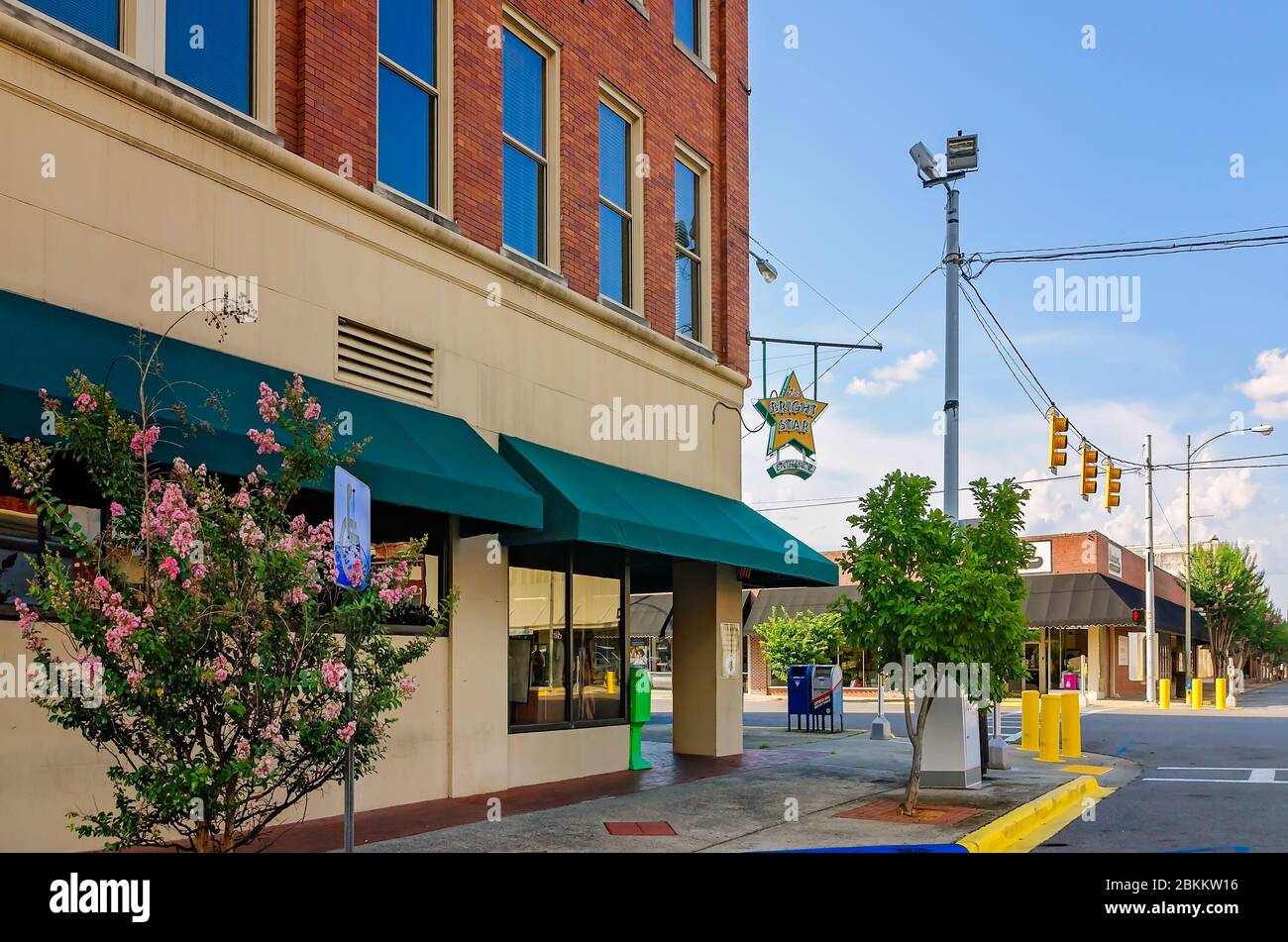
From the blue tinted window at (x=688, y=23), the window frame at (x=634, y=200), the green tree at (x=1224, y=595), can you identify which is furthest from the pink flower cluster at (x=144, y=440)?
the green tree at (x=1224, y=595)

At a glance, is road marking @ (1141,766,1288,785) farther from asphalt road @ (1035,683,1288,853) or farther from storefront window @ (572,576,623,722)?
storefront window @ (572,576,623,722)

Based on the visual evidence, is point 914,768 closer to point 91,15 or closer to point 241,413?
point 241,413

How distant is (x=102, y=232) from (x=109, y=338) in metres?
1.00

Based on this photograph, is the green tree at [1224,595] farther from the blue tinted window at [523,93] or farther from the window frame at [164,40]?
the window frame at [164,40]

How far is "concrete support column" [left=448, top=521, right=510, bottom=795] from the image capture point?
505 inches

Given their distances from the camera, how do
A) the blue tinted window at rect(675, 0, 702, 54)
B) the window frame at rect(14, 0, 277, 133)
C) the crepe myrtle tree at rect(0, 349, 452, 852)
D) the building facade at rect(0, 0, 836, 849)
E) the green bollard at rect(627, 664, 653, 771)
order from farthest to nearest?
1. the blue tinted window at rect(675, 0, 702, 54)
2. the green bollard at rect(627, 664, 653, 771)
3. the window frame at rect(14, 0, 277, 133)
4. the building facade at rect(0, 0, 836, 849)
5. the crepe myrtle tree at rect(0, 349, 452, 852)

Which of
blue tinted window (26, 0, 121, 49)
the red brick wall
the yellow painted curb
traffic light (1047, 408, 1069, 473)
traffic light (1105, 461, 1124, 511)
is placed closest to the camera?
blue tinted window (26, 0, 121, 49)

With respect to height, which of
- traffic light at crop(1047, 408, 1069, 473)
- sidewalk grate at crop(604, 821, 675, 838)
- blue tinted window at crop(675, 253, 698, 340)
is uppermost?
blue tinted window at crop(675, 253, 698, 340)

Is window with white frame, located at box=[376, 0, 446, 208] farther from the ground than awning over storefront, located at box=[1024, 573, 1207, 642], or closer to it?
farther from the ground

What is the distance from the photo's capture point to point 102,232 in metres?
9.34

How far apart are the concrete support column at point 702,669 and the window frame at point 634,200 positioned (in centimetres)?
412

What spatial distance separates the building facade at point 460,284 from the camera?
912 centimetres

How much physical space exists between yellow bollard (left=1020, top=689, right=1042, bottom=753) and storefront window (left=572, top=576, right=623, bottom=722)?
7.16m

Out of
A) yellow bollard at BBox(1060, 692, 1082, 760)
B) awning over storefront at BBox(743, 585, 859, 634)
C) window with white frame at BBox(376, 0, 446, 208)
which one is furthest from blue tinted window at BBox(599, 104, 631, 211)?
awning over storefront at BBox(743, 585, 859, 634)
